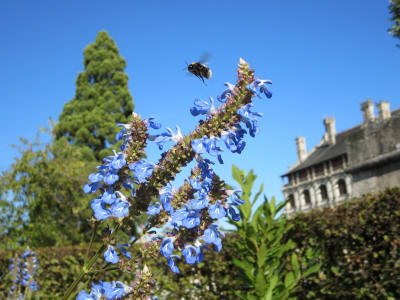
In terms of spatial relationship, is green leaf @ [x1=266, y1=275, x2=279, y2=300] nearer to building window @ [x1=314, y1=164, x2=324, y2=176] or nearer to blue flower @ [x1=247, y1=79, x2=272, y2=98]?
blue flower @ [x1=247, y1=79, x2=272, y2=98]

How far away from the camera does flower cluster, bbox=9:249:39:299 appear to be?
321cm

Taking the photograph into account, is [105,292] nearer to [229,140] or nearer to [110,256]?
[110,256]

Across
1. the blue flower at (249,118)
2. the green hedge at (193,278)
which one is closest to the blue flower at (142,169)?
the blue flower at (249,118)

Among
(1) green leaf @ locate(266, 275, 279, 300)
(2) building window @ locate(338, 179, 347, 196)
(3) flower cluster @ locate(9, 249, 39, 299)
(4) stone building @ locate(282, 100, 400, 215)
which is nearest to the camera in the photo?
(3) flower cluster @ locate(9, 249, 39, 299)

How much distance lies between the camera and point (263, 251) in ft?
12.7

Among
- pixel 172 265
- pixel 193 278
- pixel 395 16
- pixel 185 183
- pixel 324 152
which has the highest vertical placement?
pixel 324 152

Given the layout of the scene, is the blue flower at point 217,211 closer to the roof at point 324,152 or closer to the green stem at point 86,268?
the green stem at point 86,268

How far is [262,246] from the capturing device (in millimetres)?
3916

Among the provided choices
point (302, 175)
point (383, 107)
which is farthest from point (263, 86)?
point (302, 175)

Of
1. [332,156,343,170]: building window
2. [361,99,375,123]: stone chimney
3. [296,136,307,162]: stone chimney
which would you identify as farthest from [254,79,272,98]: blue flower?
[296,136,307,162]: stone chimney

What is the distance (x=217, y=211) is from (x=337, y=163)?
46.4 meters

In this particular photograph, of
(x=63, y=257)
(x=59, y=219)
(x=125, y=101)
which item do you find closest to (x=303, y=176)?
(x=125, y=101)

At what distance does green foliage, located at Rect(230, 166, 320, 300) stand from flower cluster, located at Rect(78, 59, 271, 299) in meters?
2.18

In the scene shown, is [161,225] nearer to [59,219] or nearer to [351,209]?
[351,209]
